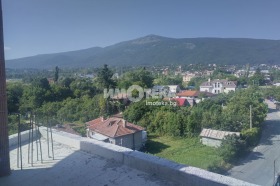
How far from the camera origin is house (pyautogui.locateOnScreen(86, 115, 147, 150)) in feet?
50.3

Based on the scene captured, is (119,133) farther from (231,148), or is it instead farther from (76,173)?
(76,173)

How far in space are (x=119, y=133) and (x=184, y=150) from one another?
394 centimetres

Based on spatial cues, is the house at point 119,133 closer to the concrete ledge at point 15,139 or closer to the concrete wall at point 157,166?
the concrete ledge at point 15,139

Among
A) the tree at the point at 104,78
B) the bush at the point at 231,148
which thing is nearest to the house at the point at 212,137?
the bush at the point at 231,148

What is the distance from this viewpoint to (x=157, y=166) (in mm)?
3096

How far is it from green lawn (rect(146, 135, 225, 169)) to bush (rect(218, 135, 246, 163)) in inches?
15.8

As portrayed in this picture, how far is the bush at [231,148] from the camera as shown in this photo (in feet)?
45.1

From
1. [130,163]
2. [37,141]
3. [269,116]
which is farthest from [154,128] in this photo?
[130,163]

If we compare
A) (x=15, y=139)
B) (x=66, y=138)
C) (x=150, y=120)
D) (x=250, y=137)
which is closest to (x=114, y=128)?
(x=150, y=120)

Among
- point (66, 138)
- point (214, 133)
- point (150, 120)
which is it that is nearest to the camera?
point (66, 138)

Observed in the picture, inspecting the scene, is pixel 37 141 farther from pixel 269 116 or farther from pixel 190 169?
pixel 269 116

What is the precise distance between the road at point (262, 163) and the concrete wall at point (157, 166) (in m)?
6.76

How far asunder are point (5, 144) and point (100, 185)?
1.33 meters

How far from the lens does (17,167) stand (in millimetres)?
3775
